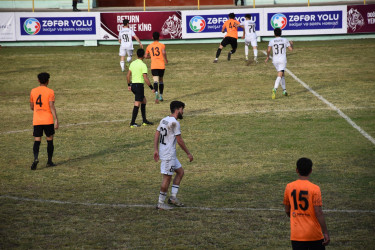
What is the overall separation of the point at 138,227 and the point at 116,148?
6.12 meters

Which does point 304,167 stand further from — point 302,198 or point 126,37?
point 126,37

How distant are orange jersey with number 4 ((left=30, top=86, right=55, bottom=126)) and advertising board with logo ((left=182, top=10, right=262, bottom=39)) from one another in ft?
72.1

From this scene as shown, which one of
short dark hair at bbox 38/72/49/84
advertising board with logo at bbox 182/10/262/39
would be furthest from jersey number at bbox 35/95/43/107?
advertising board with logo at bbox 182/10/262/39

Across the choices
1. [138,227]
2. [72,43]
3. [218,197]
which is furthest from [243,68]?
[138,227]

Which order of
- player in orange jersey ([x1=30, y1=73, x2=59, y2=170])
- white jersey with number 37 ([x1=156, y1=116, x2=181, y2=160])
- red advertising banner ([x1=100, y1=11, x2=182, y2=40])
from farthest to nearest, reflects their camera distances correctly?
red advertising banner ([x1=100, y1=11, x2=182, y2=40]) < player in orange jersey ([x1=30, y1=73, x2=59, y2=170]) < white jersey with number 37 ([x1=156, y1=116, x2=181, y2=160])

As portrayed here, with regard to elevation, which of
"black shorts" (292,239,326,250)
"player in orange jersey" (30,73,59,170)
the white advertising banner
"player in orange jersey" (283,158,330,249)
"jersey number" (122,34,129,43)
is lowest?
"black shorts" (292,239,326,250)

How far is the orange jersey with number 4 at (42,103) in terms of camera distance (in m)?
13.5

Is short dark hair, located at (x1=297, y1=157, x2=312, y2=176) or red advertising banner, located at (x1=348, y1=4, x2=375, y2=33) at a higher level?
red advertising banner, located at (x1=348, y1=4, x2=375, y2=33)

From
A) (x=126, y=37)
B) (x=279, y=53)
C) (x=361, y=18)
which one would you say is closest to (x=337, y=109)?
(x=279, y=53)

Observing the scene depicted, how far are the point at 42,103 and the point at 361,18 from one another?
1032 inches

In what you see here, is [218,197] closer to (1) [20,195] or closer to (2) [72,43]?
(1) [20,195]

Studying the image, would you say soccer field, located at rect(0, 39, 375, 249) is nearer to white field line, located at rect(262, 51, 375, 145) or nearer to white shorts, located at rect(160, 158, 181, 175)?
white field line, located at rect(262, 51, 375, 145)

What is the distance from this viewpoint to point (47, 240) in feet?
30.7

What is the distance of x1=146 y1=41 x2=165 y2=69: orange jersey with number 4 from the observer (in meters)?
21.7
